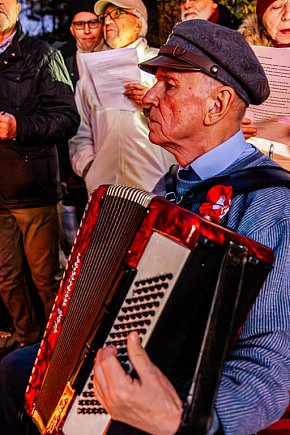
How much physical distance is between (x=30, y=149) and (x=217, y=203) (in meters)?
1.87

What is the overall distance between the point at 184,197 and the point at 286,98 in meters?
1.07

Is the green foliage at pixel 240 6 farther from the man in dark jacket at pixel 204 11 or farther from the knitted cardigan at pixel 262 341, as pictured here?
the knitted cardigan at pixel 262 341

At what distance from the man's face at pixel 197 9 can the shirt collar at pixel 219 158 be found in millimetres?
1788

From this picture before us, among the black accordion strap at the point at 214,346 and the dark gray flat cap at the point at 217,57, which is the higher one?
the dark gray flat cap at the point at 217,57

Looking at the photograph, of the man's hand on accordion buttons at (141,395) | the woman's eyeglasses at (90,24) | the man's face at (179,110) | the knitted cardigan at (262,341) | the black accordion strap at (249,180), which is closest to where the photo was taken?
the man's hand on accordion buttons at (141,395)

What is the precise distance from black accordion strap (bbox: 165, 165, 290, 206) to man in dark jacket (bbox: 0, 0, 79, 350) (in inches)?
64.0

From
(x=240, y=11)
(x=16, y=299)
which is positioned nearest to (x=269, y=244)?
(x=16, y=299)

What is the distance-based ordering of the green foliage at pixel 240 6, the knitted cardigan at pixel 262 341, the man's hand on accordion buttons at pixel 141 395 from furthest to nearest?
the green foliage at pixel 240 6
the knitted cardigan at pixel 262 341
the man's hand on accordion buttons at pixel 141 395

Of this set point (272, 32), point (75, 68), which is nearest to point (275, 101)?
point (272, 32)

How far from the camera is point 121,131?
11.8 feet

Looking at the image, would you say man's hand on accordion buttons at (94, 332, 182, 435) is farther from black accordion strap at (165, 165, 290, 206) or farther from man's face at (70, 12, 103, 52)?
man's face at (70, 12, 103, 52)

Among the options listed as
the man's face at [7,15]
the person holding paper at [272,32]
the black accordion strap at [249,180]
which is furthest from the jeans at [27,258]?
the black accordion strap at [249,180]

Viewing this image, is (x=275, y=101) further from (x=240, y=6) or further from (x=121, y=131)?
(x=240, y=6)

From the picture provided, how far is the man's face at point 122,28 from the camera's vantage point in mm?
3604
